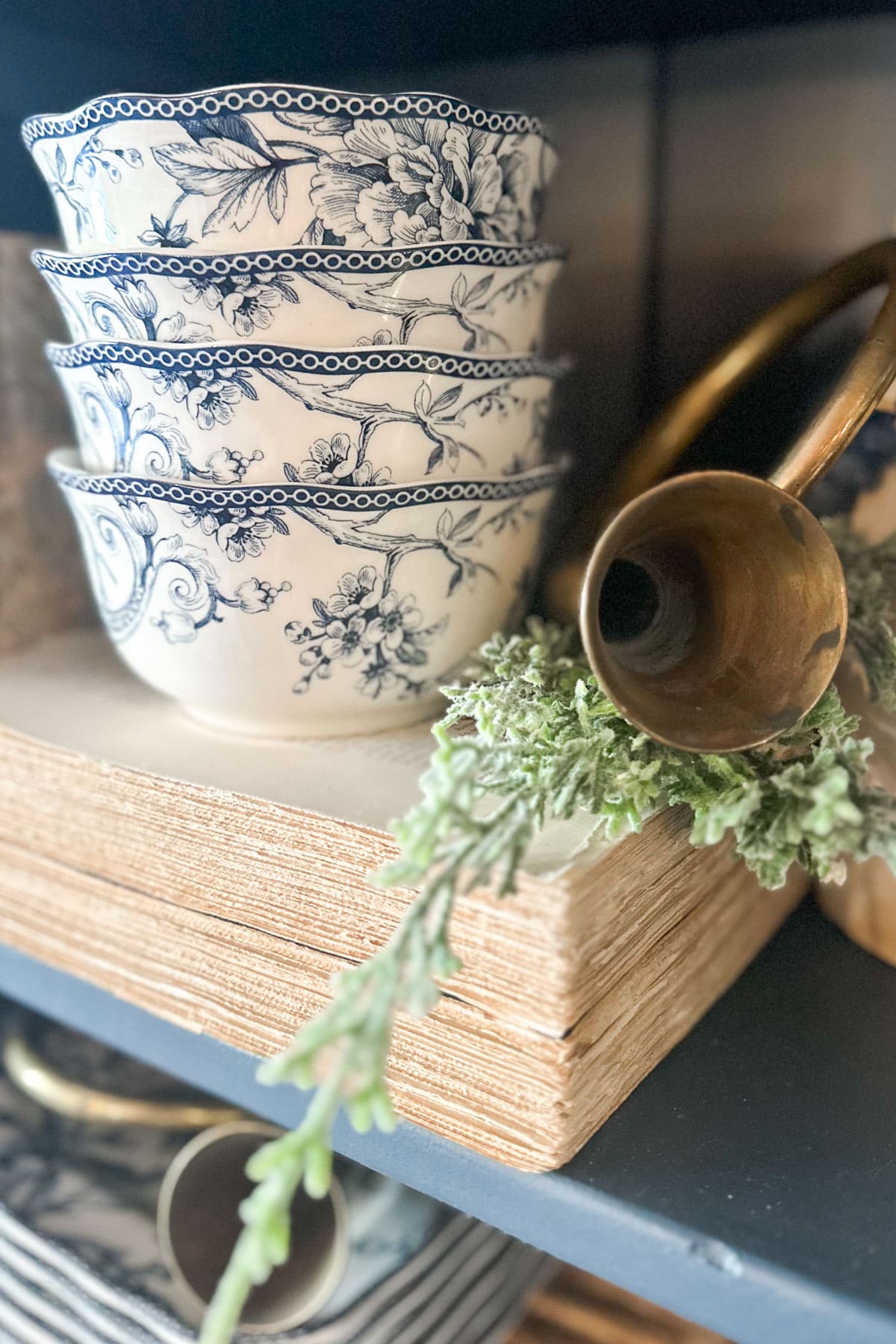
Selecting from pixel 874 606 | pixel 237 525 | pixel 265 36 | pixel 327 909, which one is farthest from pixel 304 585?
pixel 265 36

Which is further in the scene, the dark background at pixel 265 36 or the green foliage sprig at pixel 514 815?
the dark background at pixel 265 36

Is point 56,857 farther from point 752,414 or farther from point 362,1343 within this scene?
point 752,414

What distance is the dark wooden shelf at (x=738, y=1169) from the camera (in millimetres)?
319

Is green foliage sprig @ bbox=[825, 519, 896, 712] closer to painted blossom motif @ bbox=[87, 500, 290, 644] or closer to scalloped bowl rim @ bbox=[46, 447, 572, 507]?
scalloped bowl rim @ bbox=[46, 447, 572, 507]

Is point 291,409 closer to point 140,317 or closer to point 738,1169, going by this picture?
point 140,317

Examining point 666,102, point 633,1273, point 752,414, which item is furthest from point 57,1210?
point 666,102

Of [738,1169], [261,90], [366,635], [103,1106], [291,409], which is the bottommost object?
[103,1106]

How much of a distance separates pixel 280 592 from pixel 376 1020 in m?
0.22

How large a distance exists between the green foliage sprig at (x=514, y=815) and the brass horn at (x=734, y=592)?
0.02m

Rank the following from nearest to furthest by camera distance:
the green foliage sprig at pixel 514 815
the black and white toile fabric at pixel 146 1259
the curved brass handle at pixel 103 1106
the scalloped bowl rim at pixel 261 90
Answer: the green foliage sprig at pixel 514 815 → the scalloped bowl rim at pixel 261 90 → the black and white toile fabric at pixel 146 1259 → the curved brass handle at pixel 103 1106

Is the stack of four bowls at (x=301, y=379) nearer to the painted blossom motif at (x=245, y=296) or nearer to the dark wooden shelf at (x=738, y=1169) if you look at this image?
the painted blossom motif at (x=245, y=296)

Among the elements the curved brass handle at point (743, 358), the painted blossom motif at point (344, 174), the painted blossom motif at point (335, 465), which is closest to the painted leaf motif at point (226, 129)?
the painted blossom motif at point (344, 174)

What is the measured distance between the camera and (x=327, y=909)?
39 cm

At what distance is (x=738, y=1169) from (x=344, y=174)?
1.30 feet
